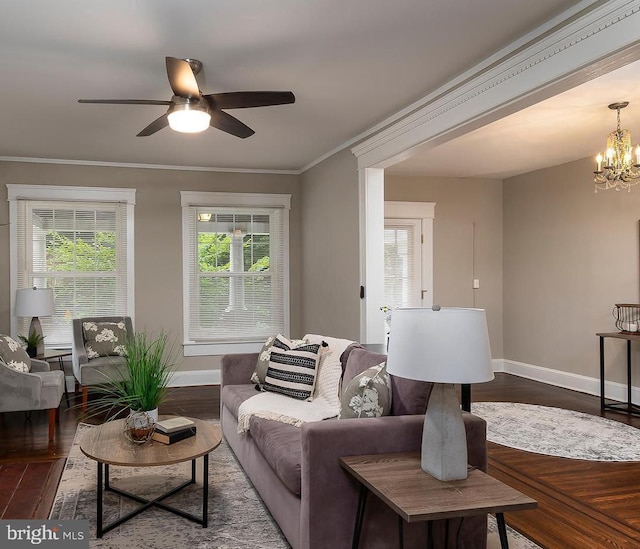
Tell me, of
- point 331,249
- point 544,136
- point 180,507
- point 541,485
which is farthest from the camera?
point 331,249

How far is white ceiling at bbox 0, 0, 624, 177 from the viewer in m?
3.00

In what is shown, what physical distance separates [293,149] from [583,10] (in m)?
3.64

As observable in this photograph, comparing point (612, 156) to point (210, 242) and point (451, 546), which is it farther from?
point (210, 242)

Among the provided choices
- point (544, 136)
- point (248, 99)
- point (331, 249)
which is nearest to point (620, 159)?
point (544, 136)

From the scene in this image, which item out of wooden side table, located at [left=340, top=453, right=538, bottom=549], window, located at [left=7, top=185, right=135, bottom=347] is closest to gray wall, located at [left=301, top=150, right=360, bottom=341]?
window, located at [left=7, top=185, right=135, bottom=347]

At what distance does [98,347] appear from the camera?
612cm

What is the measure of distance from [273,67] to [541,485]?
3.08 metres

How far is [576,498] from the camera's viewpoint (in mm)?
3518

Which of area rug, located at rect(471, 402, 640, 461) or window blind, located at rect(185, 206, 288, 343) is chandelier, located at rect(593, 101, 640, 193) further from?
window blind, located at rect(185, 206, 288, 343)

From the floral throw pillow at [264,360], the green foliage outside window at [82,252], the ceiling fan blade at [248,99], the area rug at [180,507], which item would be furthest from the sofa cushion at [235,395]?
the green foliage outside window at [82,252]

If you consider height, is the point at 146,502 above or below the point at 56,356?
below

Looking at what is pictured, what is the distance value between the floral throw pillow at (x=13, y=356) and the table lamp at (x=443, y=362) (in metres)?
3.67

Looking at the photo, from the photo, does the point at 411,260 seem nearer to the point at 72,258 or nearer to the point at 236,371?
the point at 236,371

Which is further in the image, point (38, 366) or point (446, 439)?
point (38, 366)
